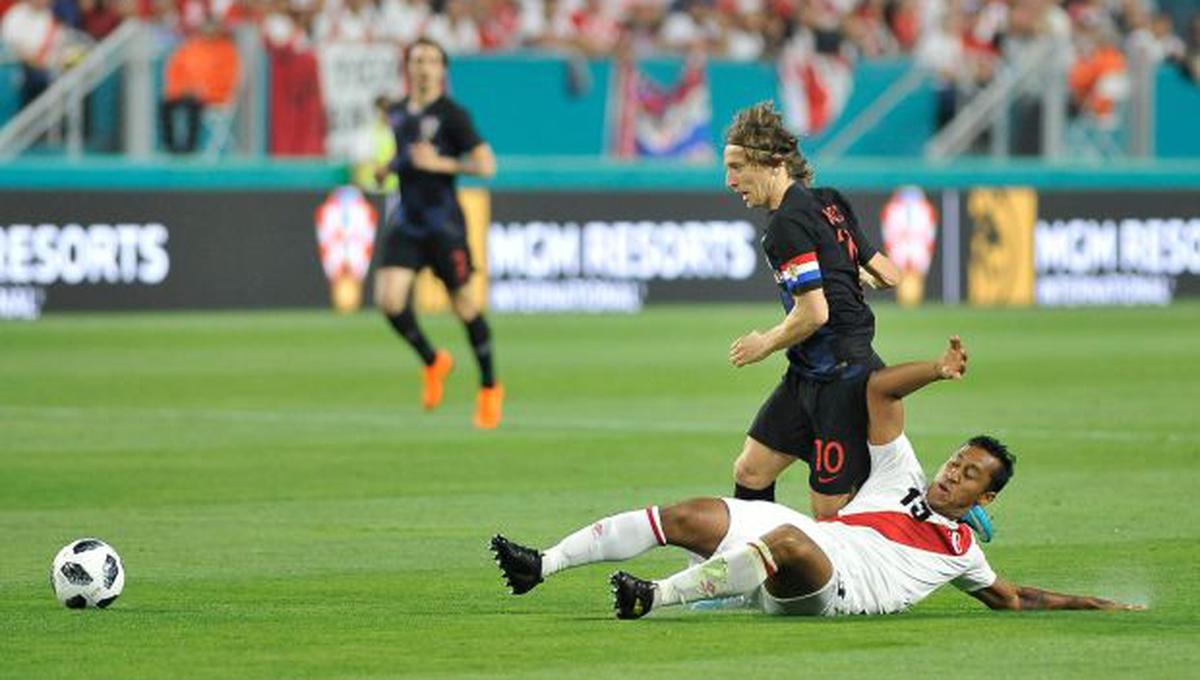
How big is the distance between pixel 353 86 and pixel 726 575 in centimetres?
1897

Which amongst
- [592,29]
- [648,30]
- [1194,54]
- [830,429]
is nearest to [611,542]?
[830,429]

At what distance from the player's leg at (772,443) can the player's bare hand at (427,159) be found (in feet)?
24.4

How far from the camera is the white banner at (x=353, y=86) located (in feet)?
89.1

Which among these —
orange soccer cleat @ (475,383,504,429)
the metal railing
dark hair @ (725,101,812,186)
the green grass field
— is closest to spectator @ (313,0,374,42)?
the metal railing

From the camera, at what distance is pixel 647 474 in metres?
14.6

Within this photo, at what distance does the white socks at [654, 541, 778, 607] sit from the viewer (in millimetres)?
8867

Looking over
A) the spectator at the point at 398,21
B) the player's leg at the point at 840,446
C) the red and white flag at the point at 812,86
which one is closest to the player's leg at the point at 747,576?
the player's leg at the point at 840,446

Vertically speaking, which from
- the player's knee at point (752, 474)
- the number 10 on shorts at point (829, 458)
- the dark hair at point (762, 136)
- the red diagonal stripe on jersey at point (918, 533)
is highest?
the dark hair at point (762, 136)

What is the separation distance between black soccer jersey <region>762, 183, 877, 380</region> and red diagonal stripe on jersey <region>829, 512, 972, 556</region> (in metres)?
0.84

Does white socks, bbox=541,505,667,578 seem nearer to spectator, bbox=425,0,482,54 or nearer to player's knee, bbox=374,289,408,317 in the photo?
player's knee, bbox=374,289,408,317

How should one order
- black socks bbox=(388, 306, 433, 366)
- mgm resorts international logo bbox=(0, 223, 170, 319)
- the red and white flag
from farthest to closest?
the red and white flag → mgm resorts international logo bbox=(0, 223, 170, 319) → black socks bbox=(388, 306, 433, 366)

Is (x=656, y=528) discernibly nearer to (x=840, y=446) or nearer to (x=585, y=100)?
(x=840, y=446)

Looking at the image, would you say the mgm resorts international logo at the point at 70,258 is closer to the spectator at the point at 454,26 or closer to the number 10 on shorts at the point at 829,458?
the spectator at the point at 454,26

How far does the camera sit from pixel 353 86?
27344 millimetres
